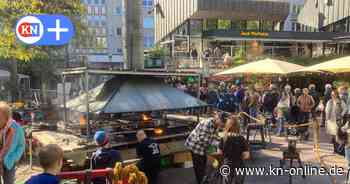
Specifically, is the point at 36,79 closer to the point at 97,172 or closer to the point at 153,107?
the point at 153,107

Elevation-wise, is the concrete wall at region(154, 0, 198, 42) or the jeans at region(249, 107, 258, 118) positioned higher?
the concrete wall at region(154, 0, 198, 42)

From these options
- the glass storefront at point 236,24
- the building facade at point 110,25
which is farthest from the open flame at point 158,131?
the building facade at point 110,25

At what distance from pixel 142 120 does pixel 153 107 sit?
1227 millimetres

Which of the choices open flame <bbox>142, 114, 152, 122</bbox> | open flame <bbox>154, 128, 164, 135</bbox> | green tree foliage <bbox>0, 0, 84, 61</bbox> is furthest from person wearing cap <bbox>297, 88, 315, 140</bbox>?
green tree foliage <bbox>0, 0, 84, 61</bbox>

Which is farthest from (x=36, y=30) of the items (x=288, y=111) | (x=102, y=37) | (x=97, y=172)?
(x=102, y=37)

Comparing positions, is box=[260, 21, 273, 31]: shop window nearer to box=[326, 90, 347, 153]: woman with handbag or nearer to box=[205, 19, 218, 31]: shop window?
box=[205, 19, 218, 31]: shop window

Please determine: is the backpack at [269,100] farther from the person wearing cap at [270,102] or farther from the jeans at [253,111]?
the jeans at [253,111]

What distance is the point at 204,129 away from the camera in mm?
7043

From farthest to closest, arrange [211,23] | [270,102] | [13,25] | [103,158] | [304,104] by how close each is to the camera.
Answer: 1. [211,23]
2. [270,102]
3. [13,25]
4. [304,104]
5. [103,158]

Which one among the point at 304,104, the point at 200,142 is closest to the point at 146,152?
the point at 200,142

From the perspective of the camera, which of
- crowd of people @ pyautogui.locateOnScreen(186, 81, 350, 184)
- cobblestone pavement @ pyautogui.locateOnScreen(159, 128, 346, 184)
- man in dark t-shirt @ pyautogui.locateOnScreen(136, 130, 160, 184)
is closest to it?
man in dark t-shirt @ pyautogui.locateOnScreen(136, 130, 160, 184)

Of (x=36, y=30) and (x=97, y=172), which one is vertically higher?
(x=36, y=30)

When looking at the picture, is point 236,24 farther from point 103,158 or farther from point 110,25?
point 103,158

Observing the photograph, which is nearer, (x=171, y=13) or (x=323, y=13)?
(x=323, y=13)
